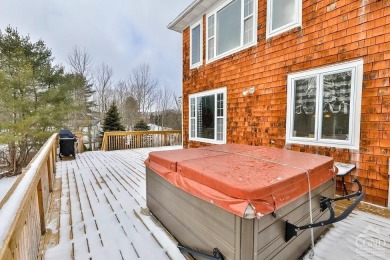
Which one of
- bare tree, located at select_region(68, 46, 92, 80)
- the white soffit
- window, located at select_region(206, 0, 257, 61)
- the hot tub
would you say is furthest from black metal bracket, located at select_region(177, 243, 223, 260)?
bare tree, located at select_region(68, 46, 92, 80)

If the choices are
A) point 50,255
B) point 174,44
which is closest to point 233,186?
point 50,255

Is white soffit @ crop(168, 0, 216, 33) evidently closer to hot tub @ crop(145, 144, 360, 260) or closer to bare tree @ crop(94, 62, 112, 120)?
hot tub @ crop(145, 144, 360, 260)

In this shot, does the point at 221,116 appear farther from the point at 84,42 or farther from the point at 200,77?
the point at 84,42

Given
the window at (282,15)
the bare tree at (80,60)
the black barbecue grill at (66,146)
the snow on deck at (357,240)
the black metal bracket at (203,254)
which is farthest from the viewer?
the bare tree at (80,60)

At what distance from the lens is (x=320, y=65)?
365 cm

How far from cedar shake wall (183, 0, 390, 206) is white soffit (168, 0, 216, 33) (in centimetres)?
186

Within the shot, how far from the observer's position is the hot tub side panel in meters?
1.47

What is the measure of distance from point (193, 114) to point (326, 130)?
14.5 ft

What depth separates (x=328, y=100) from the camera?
11.9ft

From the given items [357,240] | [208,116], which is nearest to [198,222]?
[357,240]

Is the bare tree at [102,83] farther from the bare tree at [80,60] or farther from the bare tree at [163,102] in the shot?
the bare tree at [163,102]

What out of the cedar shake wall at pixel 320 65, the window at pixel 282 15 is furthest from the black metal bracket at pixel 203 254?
the window at pixel 282 15

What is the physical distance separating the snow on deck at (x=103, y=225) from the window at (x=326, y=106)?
3.22m

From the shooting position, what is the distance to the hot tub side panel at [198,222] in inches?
58.0
